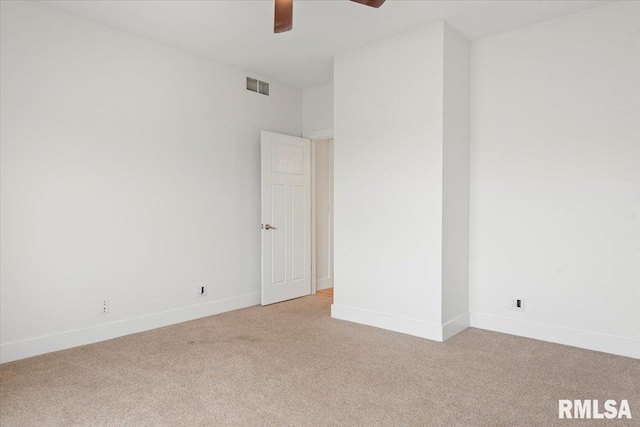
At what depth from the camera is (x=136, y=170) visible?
3.77 m

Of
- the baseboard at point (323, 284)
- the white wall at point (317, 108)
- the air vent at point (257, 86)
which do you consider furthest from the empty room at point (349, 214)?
the baseboard at point (323, 284)

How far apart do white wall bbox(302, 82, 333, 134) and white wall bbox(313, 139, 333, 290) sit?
0.32 meters

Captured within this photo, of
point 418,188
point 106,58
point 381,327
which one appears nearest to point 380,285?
→ point 381,327

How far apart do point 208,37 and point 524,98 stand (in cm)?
289

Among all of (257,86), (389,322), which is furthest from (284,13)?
(389,322)

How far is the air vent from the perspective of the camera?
480 centimetres

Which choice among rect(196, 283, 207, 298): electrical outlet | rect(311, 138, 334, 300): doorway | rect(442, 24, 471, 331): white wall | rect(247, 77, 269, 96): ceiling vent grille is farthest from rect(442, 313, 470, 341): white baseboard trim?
rect(247, 77, 269, 96): ceiling vent grille

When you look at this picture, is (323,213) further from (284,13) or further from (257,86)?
(284,13)

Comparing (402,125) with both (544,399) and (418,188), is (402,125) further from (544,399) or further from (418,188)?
(544,399)

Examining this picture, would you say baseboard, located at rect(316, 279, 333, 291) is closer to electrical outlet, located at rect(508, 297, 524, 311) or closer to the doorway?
the doorway

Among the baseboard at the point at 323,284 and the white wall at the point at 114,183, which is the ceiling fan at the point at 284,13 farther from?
the baseboard at the point at 323,284

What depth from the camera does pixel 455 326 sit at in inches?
144

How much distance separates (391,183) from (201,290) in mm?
2231

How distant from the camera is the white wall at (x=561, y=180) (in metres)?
3.15
